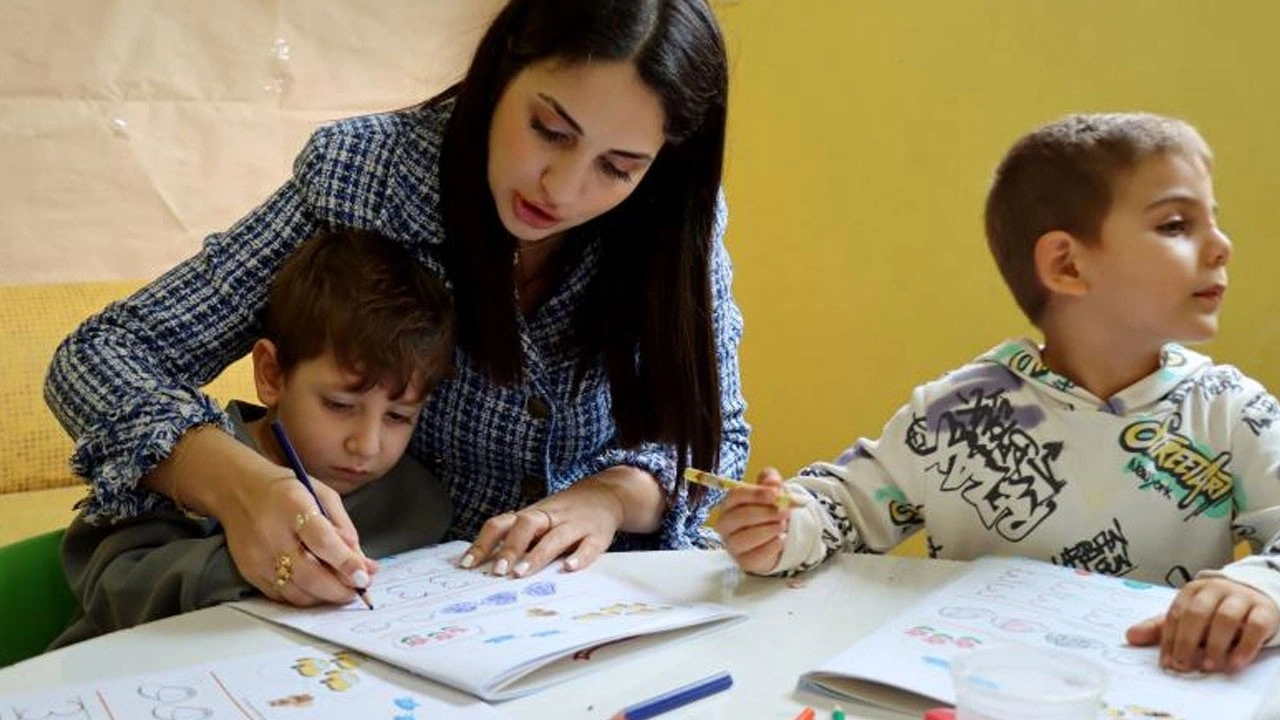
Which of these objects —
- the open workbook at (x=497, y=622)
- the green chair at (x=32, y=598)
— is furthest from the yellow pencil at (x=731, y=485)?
the green chair at (x=32, y=598)

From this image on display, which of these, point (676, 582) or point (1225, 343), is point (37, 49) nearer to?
point (676, 582)

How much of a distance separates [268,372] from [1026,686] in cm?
80

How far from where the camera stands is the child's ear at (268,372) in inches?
49.8

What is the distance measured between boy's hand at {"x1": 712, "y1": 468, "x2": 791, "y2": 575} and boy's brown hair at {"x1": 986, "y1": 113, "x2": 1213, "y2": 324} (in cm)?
36

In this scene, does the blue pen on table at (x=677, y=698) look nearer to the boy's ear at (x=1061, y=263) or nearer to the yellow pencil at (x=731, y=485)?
the yellow pencil at (x=731, y=485)

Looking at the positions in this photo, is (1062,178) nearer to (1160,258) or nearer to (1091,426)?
(1160,258)

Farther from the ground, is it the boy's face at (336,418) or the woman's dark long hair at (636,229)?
the woman's dark long hair at (636,229)

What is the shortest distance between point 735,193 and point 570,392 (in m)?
1.32

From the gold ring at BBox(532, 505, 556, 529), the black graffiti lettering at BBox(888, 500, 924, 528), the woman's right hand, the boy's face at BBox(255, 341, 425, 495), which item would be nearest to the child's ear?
the boy's face at BBox(255, 341, 425, 495)

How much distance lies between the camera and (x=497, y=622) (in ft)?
3.18

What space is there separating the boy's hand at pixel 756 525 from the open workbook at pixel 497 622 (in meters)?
0.09

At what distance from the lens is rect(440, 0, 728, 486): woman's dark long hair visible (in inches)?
48.4

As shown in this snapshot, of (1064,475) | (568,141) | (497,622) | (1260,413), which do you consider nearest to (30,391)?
(568,141)

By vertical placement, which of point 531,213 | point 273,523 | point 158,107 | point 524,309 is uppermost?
point 158,107
